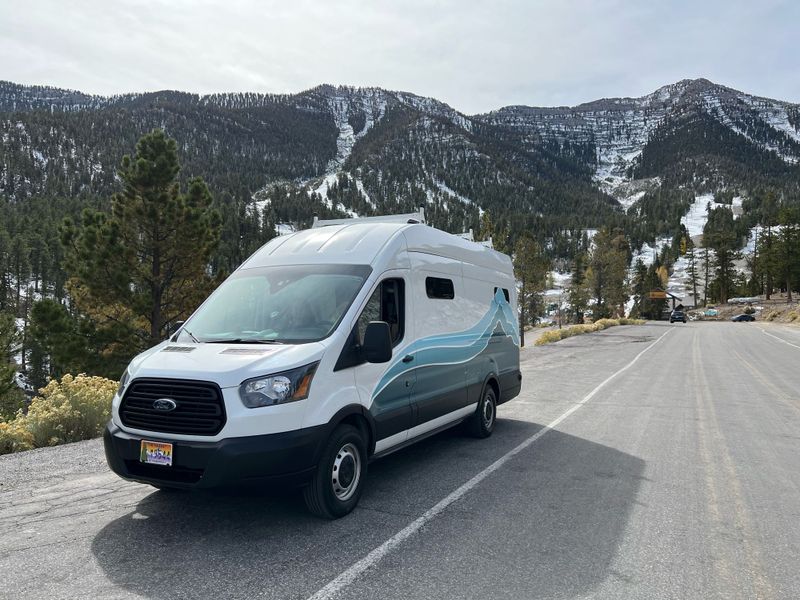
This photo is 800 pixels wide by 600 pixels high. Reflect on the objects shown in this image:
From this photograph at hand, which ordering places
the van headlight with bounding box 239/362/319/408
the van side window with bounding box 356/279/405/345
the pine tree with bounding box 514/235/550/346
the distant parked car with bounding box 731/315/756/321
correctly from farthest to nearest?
the distant parked car with bounding box 731/315/756/321
the pine tree with bounding box 514/235/550/346
the van side window with bounding box 356/279/405/345
the van headlight with bounding box 239/362/319/408

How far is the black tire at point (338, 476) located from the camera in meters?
4.27

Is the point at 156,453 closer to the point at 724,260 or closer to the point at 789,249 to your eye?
the point at 789,249

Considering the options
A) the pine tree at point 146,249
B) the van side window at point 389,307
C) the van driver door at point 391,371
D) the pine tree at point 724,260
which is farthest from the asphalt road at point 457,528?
the pine tree at point 724,260

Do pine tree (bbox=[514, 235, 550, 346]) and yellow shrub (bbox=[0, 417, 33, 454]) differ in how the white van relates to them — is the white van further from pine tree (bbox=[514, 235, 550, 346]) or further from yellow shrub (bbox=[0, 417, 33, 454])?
pine tree (bbox=[514, 235, 550, 346])

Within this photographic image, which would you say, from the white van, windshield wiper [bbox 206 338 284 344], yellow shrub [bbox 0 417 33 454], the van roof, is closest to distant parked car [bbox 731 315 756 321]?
the white van

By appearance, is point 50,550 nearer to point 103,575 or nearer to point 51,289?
point 103,575

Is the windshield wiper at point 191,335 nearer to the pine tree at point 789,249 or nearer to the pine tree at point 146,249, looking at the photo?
the pine tree at point 146,249

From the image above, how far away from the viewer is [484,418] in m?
7.57

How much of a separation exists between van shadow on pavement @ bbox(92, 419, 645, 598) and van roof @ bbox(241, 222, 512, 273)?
2.30 metres

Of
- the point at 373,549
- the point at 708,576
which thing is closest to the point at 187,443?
the point at 373,549

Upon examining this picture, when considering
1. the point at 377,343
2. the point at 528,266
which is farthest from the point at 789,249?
the point at 377,343

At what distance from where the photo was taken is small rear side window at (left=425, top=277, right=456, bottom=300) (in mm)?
6094

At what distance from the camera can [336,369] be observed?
Answer: 14.5ft

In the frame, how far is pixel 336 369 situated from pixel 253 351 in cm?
67
